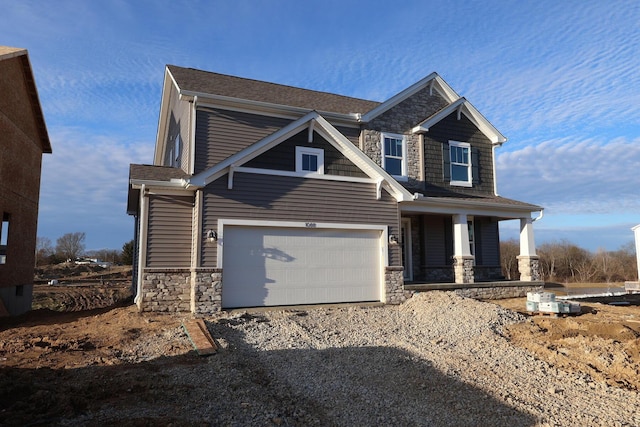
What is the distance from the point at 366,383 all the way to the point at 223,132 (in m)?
9.23

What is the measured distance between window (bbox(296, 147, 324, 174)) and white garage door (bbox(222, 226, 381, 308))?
171 centimetres

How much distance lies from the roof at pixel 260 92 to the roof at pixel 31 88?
4.84 m

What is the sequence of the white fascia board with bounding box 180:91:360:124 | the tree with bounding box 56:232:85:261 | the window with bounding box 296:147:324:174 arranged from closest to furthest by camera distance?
the window with bounding box 296:147:324:174 → the white fascia board with bounding box 180:91:360:124 → the tree with bounding box 56:232:85:261

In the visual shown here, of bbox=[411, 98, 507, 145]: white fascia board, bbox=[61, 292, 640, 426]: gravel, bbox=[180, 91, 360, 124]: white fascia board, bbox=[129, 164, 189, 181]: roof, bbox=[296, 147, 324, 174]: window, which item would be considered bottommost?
bbox=[61, 292, 640, 426]: gravel

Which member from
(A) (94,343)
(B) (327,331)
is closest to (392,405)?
(B) (327,331)

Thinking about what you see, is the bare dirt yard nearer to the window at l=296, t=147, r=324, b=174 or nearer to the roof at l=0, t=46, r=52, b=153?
the window at l=296, t=147, r=324, b=174

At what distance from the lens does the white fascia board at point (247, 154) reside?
11.3 meters

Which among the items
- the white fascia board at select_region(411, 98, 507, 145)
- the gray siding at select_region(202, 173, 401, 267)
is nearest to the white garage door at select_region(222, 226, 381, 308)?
the gray siding at select_region(202, 173, 401, 267)

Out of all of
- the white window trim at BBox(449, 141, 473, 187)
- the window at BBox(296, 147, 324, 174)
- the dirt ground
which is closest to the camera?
the dirt ground

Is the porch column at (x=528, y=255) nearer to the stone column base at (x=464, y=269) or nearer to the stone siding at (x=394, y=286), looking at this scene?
the stone column base at (x=464, y=269)

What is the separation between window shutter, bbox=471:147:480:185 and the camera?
17.5 meters

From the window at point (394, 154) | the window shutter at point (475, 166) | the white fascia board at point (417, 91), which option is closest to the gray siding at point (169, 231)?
the white fascia board at point (417, 91)

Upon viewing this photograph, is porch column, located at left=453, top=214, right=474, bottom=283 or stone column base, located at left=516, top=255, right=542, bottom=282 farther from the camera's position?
stone column base, located at left=516, top=255, right=542, bottom=282

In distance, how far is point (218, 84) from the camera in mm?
14859
